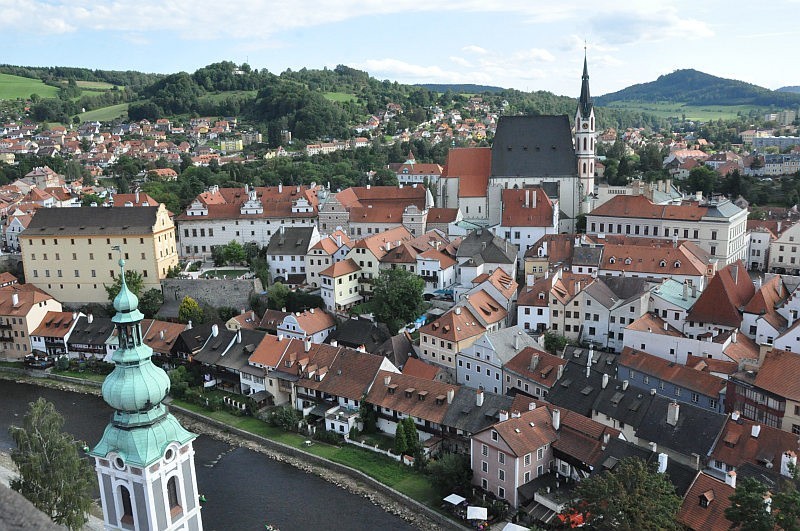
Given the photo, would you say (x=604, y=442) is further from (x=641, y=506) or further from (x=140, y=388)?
(x=140, y=388)

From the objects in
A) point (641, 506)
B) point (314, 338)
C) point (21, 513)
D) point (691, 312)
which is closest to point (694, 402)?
point (691, 312)

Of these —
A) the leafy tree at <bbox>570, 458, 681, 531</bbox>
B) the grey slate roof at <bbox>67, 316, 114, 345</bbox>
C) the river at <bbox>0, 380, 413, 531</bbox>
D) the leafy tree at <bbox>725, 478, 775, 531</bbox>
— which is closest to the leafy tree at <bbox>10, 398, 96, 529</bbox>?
the river at <bbox>0, 380, 413, 531</bbox>

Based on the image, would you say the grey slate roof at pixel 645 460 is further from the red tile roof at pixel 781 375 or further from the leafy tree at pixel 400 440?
the leafy tree at pixel 400 440

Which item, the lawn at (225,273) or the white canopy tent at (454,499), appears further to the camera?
the lawn at (225,273)

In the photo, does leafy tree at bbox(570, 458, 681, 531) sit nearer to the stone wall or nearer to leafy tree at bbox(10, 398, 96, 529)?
leafy tree at bbox(10, 398, 96, 529)

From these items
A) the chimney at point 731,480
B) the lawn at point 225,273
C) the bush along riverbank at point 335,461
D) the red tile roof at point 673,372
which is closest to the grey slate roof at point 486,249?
the red tile roof at point 673,372

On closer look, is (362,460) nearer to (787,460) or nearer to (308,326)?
(308,326)
